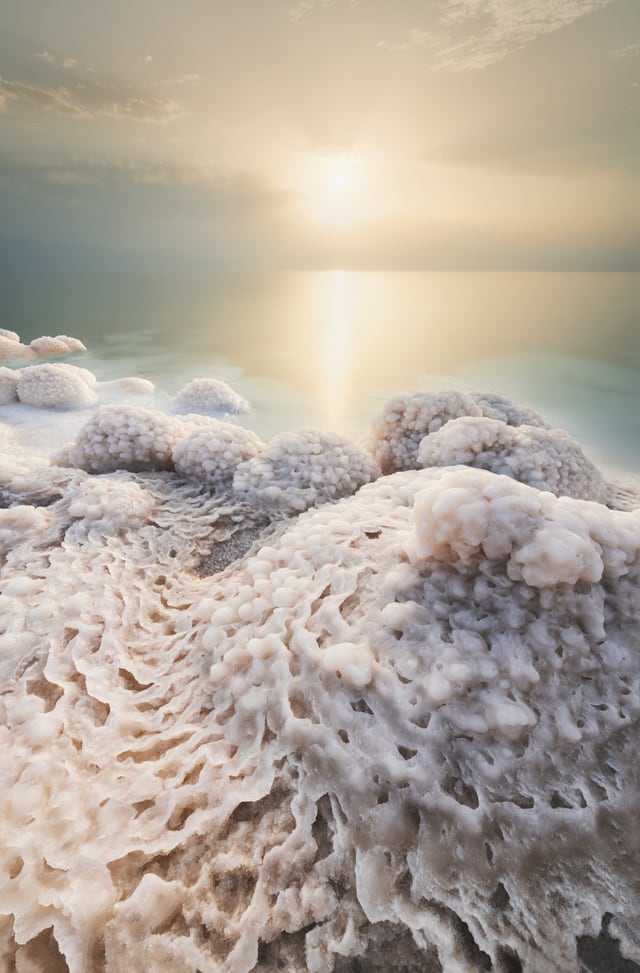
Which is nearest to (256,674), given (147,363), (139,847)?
(139,847)

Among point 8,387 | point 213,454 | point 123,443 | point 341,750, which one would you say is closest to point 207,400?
point 8,387

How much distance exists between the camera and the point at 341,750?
1.08 m

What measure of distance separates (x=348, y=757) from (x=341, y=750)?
0.02 metres

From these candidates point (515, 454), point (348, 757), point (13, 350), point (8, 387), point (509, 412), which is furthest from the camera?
point (13, 350)

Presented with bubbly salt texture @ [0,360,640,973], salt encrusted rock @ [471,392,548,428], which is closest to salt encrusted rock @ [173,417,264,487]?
bubbly salt texture @ [0,360,640,973]

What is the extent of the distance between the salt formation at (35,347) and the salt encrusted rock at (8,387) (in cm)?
351

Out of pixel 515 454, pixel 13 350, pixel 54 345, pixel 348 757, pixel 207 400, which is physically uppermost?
pixel 54 345

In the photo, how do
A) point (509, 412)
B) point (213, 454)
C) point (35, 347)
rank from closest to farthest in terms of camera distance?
point (213, 454)
point (509, 412)
point (35, 347)

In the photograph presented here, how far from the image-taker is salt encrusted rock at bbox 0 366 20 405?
5.33 m

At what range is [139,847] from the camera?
97 cm

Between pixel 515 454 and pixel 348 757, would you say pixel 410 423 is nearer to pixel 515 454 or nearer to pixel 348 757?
pixel 515 454

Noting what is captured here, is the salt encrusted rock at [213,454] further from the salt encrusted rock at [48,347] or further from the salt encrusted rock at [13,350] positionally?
the salt encrusted rock at [48,347]

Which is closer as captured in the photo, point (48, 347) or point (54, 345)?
point (48, 347)

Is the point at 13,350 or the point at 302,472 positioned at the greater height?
the point at 13,350
